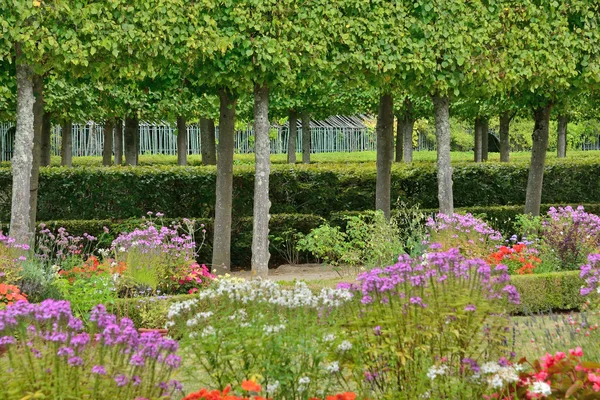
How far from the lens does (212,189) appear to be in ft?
45.4

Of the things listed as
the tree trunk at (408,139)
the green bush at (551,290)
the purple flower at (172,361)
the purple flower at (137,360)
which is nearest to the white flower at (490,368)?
the purple flower at (172,361)

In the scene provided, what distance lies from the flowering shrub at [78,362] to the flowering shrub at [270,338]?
0.38 m

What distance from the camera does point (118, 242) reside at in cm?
920

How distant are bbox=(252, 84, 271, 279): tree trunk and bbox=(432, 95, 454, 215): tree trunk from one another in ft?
8.97

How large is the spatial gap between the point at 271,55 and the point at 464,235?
3.41 meters

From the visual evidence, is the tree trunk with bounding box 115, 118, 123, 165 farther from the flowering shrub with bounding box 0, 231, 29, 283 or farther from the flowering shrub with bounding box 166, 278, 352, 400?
the flowering shrub with bounding box 166, 278, 352, 400

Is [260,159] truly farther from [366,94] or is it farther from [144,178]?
[366,94]

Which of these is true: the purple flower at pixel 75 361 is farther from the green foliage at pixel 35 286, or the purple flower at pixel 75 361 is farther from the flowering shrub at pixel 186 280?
the flowering shrub at pixel 186 280

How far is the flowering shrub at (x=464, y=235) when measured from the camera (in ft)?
31.9

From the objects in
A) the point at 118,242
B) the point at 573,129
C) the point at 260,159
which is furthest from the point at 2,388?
the point at 573,129

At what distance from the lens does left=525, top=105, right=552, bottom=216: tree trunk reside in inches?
535

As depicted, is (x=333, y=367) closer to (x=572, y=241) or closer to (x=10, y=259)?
(x=10, y=259)

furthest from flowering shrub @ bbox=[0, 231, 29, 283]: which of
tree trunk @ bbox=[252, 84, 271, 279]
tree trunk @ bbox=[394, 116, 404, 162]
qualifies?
tree trunk @ bbox=[394, 116, 404, 162]

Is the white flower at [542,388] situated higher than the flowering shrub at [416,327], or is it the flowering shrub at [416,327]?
Result: the flowering shrub at [416,327]
